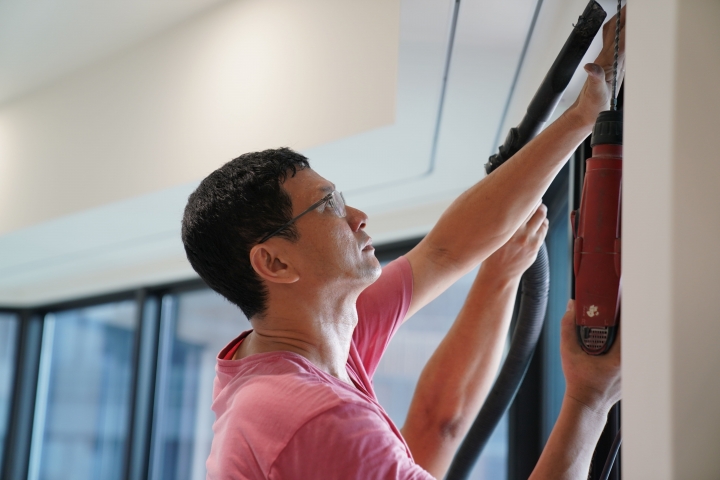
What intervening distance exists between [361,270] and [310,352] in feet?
0.54

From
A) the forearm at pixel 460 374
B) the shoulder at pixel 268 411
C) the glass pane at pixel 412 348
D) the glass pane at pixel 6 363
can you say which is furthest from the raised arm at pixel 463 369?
the glass pane at pixel 6 363

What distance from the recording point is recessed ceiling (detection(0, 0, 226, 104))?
236 centimetres

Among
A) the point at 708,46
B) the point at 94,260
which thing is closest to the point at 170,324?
the point at 94,260

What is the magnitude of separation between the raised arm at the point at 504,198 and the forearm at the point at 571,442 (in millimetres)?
374

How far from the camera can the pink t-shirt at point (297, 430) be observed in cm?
94

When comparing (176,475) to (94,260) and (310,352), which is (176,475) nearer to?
(94,260)

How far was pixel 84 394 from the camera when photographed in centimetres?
442

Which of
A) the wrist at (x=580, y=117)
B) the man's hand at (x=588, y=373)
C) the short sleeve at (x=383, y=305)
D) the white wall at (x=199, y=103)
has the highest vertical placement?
the white wall at (x=199, y=103)

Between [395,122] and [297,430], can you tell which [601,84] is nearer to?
[297,430]

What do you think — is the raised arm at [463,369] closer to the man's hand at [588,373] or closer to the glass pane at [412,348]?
the man's hand at [588,373]

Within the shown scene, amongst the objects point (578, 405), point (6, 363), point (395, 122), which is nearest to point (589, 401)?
point (578, 405)

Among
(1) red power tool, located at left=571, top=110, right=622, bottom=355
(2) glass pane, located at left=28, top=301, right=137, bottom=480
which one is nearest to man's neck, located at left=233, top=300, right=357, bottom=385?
(1) red power tool, located at left=571, top=110, right=622, bottom=355

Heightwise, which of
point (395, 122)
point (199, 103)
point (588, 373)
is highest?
point (199, 103)

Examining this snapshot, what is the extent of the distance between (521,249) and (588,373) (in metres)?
0.54
